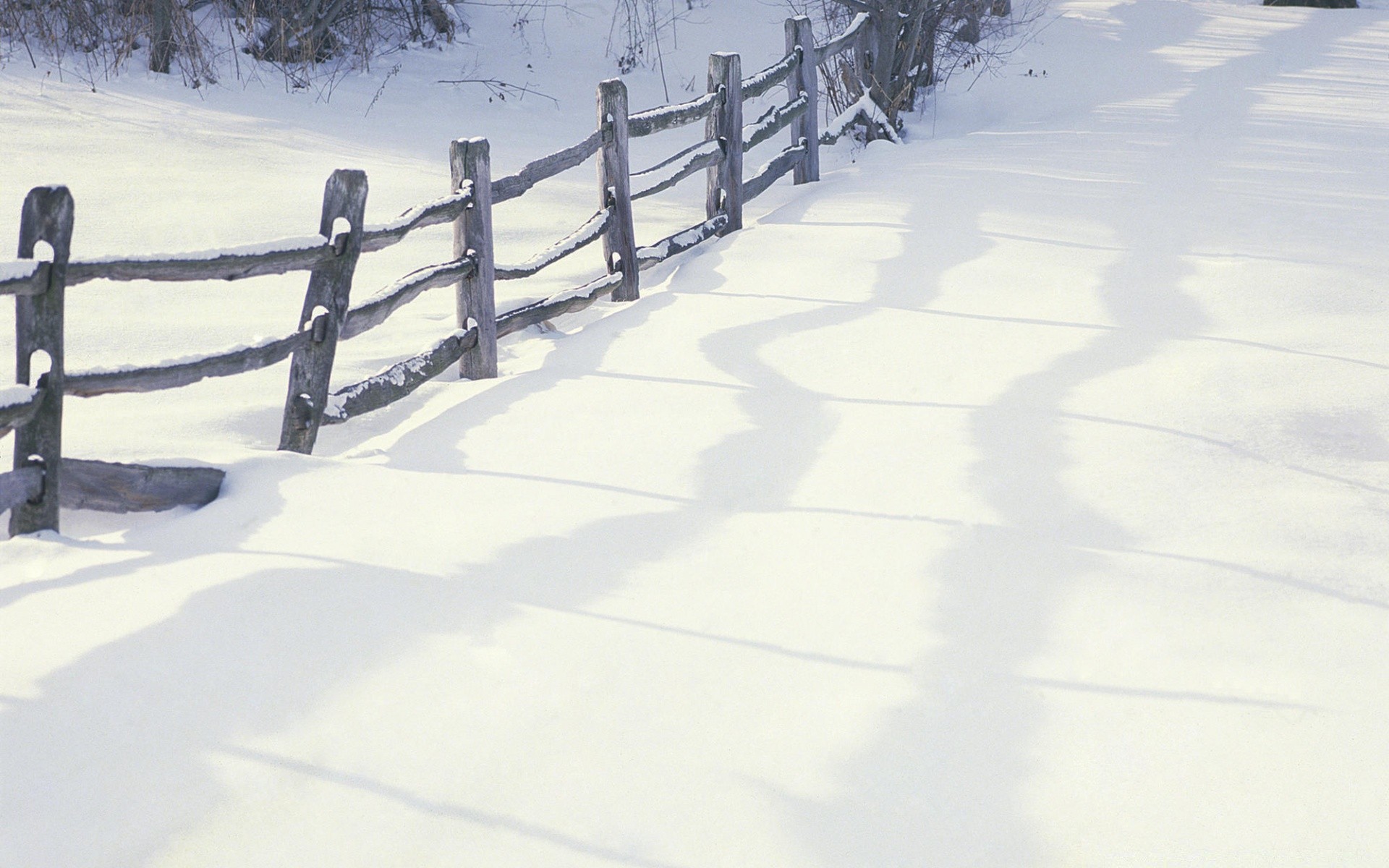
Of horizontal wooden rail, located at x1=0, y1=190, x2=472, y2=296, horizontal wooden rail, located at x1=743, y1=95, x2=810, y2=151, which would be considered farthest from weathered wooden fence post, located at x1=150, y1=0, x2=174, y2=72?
horizontal wooden rail, located at x1=0, y1=190, x2=472, y2=296

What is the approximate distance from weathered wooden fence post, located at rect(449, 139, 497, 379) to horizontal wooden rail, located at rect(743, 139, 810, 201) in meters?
3.40

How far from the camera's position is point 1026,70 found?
49.2ft

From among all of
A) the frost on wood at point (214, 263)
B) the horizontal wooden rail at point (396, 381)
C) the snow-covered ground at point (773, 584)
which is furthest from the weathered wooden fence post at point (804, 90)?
the frost on wood at point (214, 263)

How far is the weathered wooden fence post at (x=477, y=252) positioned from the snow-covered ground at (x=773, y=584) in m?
0.20

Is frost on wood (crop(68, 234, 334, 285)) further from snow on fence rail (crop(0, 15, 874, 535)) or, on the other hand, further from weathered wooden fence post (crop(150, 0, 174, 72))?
weathered wooden fence post (crop(150, 0, 174, 72))

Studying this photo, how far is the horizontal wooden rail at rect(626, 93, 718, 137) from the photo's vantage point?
6.72 metres

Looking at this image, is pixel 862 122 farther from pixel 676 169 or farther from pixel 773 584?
pixel 773 584

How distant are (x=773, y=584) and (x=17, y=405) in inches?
84.6

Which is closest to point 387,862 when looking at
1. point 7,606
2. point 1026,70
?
point 7,606

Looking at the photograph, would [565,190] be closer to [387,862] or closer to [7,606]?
[7,606]

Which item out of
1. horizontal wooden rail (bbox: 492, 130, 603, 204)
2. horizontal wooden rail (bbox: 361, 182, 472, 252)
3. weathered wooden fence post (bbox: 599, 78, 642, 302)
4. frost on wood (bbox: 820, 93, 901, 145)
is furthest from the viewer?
frost on wood (bbox: 820, 93, 901, 145)

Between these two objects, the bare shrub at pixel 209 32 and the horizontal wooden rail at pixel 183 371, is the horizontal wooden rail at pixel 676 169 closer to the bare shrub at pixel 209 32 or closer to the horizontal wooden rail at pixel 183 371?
the horizontal wooden rail at pixel 183 371

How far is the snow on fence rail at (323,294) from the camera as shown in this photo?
3.29m

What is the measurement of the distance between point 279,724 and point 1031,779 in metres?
1.60
